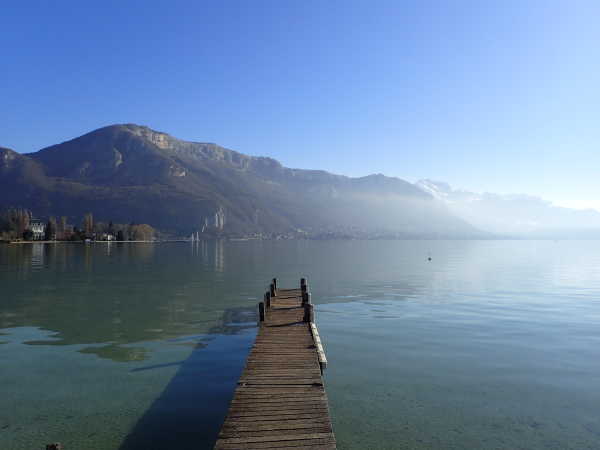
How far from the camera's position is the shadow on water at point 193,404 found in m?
13.5

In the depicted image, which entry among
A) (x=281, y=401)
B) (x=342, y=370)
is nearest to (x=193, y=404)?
(x=281, y=401)

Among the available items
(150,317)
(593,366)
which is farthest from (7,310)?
(593,366)

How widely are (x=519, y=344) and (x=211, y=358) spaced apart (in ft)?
61.7

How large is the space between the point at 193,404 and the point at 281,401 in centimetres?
495

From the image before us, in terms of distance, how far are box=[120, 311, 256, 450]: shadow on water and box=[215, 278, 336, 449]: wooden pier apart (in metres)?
1.74

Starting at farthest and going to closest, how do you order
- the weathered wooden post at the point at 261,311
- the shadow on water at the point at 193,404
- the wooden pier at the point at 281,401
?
the weathered wooden post at the point at 261,311
the shadow on water at the point at 193,404
the wooden pier at the point at 281,401

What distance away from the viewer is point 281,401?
13.2 meters

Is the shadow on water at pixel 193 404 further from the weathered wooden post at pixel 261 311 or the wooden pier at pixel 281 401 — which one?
the weathered wooden post at pixel 261 311

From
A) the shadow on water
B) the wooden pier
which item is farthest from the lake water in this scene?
the wooden pier

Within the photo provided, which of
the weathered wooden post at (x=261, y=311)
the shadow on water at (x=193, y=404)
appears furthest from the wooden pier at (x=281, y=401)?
the weathered wooden post at (x=261, y=311)

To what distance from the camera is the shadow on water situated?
44.2 feet

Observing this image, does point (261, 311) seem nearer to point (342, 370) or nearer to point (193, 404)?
point (342, 370)

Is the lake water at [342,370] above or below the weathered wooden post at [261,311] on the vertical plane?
below

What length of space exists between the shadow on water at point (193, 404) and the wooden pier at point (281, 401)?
174cm
